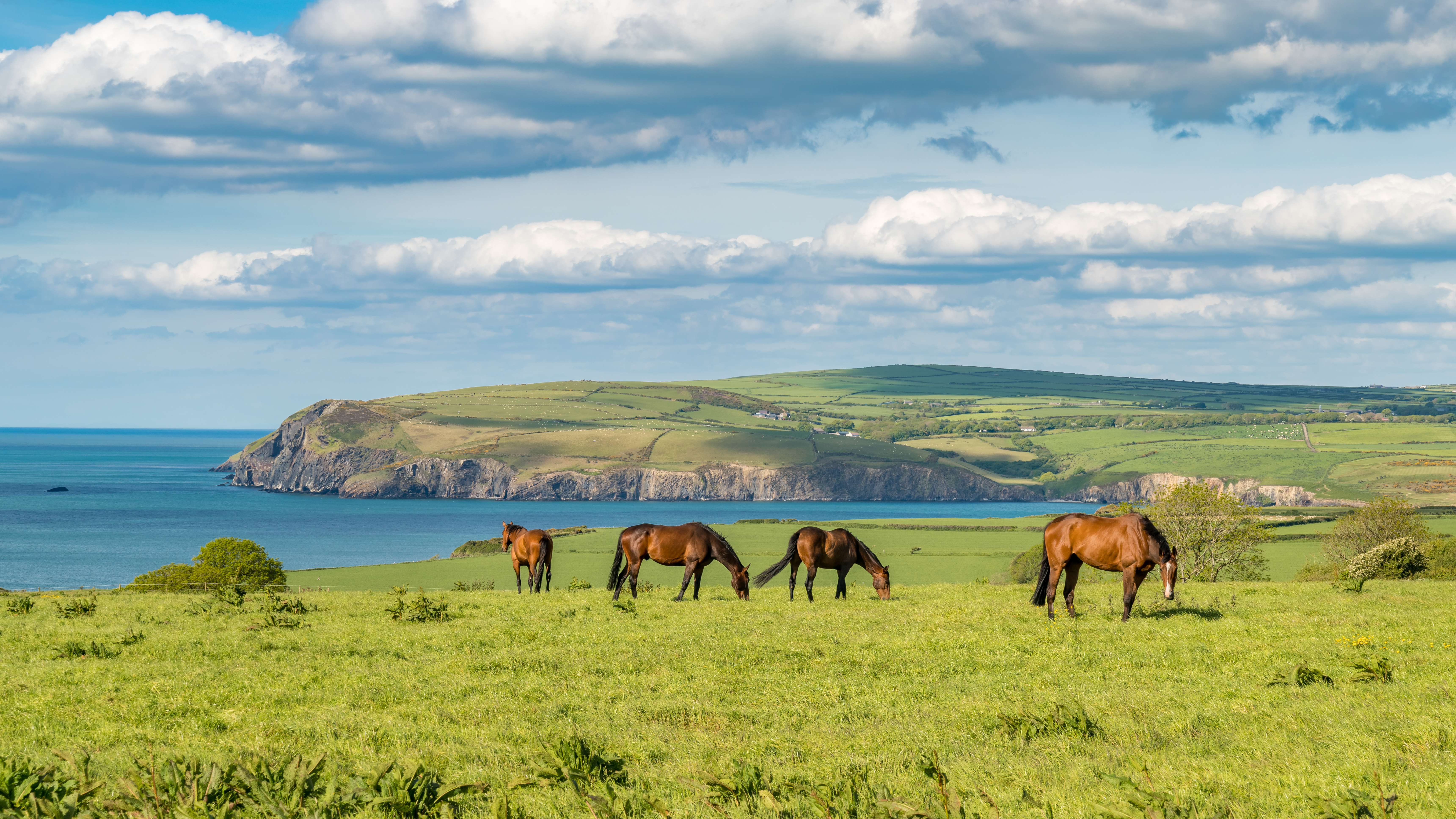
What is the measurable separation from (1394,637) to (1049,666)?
6.54 meters

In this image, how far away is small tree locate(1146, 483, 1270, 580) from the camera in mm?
62250

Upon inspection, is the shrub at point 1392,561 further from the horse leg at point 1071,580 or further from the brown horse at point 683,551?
the brown horse at point 683,551

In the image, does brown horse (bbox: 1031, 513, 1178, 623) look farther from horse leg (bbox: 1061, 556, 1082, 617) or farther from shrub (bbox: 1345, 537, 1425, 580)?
shrub (bbox: 1345, 537, 1425, 580)

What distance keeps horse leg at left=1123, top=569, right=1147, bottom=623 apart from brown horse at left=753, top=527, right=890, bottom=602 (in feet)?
21.7

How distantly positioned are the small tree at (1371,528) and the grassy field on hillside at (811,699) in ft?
160

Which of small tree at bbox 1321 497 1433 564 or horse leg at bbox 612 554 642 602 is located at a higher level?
horse leg at bbox 612 554 642 602

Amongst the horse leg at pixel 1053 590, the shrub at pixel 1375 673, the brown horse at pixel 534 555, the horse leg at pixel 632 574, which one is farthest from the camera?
the brown horse at pixel 534 555

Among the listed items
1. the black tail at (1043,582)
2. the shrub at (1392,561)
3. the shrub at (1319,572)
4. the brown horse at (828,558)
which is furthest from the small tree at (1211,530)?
the black tail at (1043,582)

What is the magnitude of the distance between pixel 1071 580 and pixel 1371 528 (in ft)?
182

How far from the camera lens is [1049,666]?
16500 mm

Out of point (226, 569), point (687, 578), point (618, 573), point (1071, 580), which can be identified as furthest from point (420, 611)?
point (226, 569)

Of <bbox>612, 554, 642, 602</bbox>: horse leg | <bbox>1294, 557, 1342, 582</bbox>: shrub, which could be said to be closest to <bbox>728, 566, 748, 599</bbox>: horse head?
<bbox>612, 554, 642, 602</bbox>: horse leg

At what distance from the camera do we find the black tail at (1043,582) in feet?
73.6

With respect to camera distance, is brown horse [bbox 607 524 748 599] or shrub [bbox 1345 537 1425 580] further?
shrub [bbox 1345 537 1425 580]
